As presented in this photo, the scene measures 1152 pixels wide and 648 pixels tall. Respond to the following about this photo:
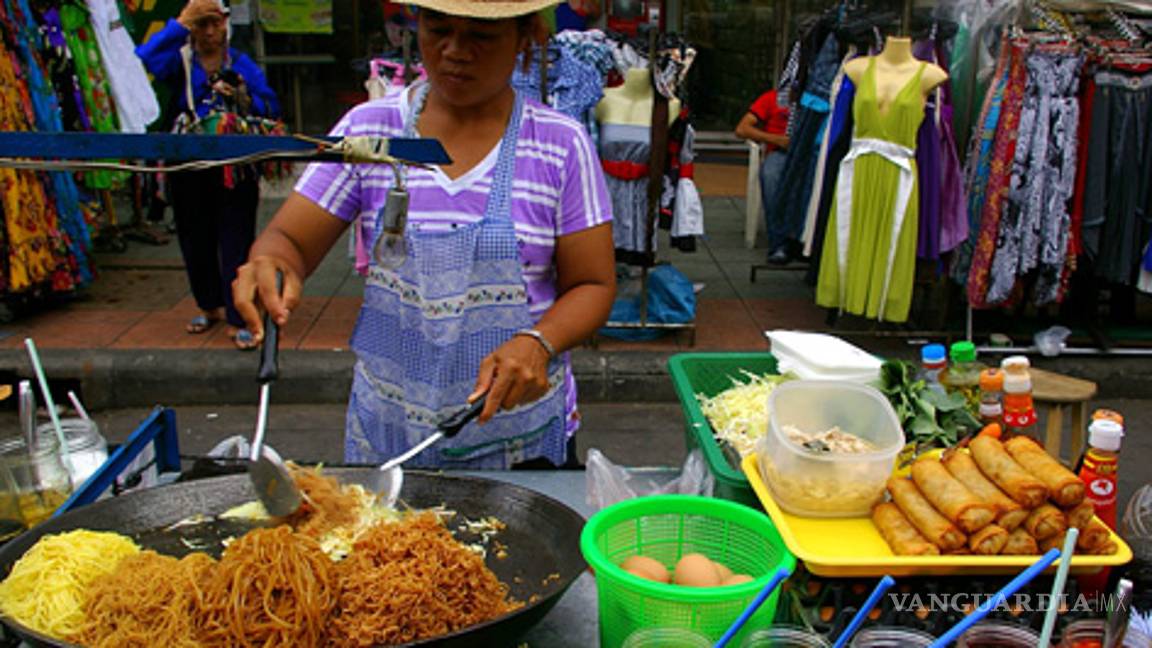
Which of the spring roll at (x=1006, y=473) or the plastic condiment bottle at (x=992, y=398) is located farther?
the plastic condiment bottle at (x=992, y=398)

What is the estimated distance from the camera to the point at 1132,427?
552 cm

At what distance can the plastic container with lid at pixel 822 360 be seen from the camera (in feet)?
7.60

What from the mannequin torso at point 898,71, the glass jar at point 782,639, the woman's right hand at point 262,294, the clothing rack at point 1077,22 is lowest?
the glass jar at point 782,639

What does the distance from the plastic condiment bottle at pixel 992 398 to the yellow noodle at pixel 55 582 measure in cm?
183

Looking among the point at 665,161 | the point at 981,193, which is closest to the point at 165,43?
the point at 665,161

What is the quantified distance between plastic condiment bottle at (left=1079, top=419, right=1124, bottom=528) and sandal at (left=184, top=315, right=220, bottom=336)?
214 inches

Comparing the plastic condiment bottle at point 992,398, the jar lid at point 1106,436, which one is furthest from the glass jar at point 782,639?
the plastic condiment bottle at point 992,398

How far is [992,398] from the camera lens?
2182 mm

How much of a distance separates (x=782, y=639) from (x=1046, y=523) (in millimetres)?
557

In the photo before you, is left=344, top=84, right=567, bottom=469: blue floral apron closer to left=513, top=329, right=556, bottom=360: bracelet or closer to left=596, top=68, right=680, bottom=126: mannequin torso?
left=513, top=329, right=556, bottom=360: bracelet

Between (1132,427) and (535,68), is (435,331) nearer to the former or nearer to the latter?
(535,68)

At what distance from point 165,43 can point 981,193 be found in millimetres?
4811

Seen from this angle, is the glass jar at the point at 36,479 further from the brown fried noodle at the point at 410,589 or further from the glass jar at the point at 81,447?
the brown fried noodle at the point at 410,589

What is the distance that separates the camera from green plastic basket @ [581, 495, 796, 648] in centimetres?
145
